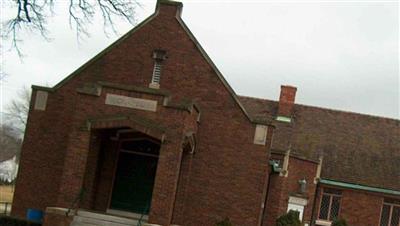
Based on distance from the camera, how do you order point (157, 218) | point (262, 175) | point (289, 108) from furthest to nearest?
point (289, 108) → point (262, 175) → point (157, 218)

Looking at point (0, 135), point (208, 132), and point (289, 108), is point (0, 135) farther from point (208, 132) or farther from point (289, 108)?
point (208, 132)

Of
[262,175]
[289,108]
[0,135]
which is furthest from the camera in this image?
[0,135]

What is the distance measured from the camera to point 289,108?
37.6 metres

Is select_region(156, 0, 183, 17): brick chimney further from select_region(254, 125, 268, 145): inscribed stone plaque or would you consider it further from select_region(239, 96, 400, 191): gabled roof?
select_region(239, 96, 400, 191): gabled roof

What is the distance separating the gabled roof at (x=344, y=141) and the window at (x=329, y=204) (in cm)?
86

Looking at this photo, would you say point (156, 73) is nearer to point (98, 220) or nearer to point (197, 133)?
point (197, 133)

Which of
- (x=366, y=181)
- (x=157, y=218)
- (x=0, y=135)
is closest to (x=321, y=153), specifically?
(x=366, y=181)

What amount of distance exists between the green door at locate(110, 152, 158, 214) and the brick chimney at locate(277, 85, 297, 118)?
15.5m

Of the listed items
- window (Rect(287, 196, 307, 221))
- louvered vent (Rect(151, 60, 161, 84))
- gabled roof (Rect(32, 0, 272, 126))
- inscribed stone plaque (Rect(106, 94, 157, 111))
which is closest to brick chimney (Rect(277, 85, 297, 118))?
window (Rect(287, 196, 307, 221))

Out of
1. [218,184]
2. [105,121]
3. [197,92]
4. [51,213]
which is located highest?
[197,92]

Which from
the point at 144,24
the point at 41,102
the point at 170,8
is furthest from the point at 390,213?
the point at 41,102

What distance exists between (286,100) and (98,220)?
19844 mm

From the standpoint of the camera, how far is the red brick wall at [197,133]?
22.5 m

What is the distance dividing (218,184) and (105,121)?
4.92 m
